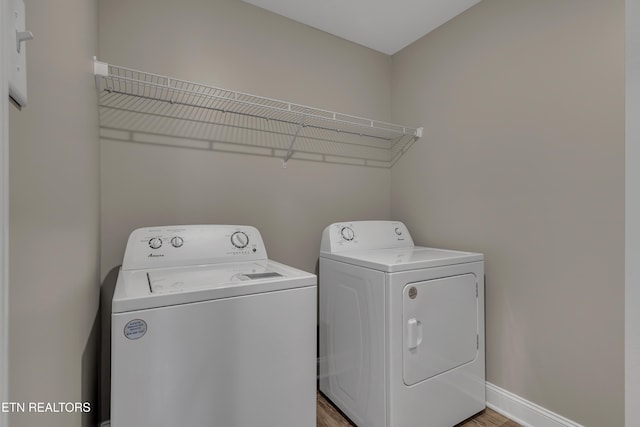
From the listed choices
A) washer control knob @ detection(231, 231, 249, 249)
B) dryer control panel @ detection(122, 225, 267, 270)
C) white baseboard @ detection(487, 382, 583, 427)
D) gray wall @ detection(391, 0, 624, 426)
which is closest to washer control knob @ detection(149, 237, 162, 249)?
dryer control panel @ detection(122, 225, 267, 270)

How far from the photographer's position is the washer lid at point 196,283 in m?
0.94

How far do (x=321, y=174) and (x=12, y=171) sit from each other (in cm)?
177

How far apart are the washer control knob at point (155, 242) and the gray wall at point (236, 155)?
188 millimetres

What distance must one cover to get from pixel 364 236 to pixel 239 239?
0.81m

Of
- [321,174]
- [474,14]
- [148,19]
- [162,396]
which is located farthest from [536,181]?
[148,19]

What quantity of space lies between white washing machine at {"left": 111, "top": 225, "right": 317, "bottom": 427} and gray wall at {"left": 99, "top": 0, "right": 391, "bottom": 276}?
1.42 ft

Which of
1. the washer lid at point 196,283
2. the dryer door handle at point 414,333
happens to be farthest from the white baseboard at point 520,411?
the washer lid at point 196,283

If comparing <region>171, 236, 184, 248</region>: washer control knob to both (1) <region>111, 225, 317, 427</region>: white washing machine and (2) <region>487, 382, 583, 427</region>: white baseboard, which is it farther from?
(2) <region>487, 382, 583, 427</region>: white baseboard

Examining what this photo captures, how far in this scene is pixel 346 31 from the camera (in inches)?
84.7

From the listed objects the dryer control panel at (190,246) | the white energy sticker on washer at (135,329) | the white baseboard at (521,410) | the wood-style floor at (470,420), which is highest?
the dryer control panel at (190,246)

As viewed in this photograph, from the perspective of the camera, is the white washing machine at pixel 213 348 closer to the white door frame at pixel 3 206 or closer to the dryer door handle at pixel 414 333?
the dryer door handle at pixel 414 333

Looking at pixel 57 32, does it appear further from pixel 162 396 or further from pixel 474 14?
pixel 474 14

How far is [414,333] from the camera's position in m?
1.45

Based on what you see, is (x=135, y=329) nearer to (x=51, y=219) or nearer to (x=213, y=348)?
(x=213, y=348)
